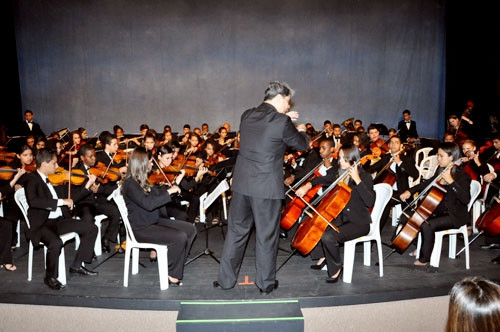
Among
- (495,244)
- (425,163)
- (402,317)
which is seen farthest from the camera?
(425,163)

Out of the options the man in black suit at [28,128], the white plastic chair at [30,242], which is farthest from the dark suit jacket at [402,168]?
the man in black suit at [28,128]

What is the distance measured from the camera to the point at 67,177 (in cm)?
436

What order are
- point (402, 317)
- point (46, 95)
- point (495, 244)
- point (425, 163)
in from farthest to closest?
point (46, 95) → point (425, 163) → point (495, 244) → point (402, 317)

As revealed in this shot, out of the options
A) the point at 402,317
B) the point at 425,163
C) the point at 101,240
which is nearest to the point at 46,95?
the point at 101,240

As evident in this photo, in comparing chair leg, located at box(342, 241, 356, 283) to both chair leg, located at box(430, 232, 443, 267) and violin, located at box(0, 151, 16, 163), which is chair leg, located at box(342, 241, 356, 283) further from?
violin, located at box(0, 151, 16, 163)

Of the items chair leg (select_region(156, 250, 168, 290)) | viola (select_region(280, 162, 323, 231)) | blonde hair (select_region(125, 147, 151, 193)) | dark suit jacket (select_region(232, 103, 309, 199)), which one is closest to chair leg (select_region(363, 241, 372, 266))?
viola (select_region(280, 162, 323, 231))

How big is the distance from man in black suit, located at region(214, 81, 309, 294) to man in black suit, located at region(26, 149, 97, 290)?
57.6 inches

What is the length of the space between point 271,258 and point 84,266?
81.4 inches

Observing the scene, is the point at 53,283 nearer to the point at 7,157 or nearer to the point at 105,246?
the point at 105,246

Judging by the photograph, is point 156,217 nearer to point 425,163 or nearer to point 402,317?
point 402,317

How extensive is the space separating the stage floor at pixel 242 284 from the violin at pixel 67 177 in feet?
2.88

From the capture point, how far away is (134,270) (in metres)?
4.14

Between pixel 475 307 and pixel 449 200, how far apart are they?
3.30m

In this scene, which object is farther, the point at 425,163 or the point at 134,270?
the point at 425,163
